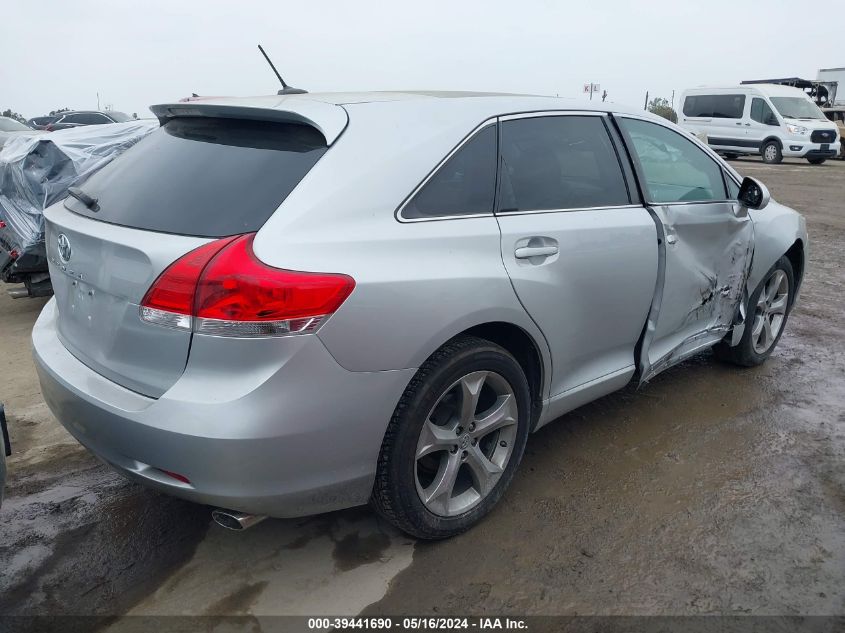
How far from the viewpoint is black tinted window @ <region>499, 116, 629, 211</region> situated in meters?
2.73

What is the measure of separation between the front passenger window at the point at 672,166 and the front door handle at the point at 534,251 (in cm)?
85

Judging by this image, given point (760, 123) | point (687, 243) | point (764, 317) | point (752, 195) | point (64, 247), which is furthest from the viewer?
point (760, 123)

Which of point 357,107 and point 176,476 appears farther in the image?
point 357,107

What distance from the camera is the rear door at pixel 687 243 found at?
129 inches

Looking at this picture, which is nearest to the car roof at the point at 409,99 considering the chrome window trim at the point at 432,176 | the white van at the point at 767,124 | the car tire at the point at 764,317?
the chrome window trim at the point at 432,176

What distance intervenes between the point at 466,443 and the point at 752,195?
7.69ft

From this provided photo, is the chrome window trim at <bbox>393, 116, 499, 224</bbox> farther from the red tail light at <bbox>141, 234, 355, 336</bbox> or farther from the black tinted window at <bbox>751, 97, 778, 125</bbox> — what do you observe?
the black tinted window at <bbox>751, 97, 778, 125</bbox>

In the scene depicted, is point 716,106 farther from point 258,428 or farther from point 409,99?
point 258,428

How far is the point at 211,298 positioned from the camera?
199 cm

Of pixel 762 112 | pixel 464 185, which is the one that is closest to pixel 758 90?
pixel 762 112

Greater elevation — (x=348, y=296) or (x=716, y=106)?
(x=348, y=296)

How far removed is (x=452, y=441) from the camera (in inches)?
98.4

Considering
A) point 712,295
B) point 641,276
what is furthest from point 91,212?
point 712,295

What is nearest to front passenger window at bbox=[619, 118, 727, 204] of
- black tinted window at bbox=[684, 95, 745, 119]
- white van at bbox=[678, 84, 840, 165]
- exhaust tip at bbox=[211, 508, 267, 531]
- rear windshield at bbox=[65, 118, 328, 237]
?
rear windshield at bbox=[65, 118, 328, 237]
